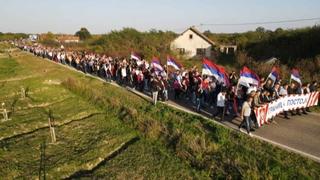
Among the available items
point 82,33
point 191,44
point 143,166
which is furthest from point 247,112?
point 82,33

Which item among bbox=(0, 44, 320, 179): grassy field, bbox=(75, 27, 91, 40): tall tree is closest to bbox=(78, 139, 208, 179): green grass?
bbox=(0, 44, 320, 179): grassy field

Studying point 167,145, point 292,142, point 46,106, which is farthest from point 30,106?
point 292,142

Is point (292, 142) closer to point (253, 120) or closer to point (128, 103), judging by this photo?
point (253, 120)

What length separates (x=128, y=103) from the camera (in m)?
18.7

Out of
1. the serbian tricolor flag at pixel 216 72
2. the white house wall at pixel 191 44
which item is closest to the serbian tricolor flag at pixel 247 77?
the serbian tricolor flag at pixel 216 72

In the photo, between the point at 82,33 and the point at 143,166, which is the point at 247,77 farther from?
the point at 82,33

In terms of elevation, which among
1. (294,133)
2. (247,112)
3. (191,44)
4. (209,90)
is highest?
(191,44)

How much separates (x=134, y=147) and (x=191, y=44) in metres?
43.3

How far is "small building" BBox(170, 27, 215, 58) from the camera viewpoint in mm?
54562

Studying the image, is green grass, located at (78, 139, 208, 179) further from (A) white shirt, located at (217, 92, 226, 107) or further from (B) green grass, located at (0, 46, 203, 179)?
(A) white shirt, located at (217, 92, 226, 107)

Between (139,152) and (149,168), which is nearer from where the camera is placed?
(149,168)

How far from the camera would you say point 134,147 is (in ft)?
42.2

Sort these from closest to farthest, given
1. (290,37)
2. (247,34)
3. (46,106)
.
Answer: (46,106) < (290,37) < (247,34)

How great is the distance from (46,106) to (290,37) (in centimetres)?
3468
